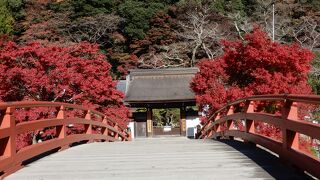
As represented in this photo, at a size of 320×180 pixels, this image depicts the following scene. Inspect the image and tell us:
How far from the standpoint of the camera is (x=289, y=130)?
5.13 meters

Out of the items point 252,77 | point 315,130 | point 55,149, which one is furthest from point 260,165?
point 252,77

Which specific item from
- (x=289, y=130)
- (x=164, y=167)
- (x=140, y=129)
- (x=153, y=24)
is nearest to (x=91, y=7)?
(x=153, y=24)

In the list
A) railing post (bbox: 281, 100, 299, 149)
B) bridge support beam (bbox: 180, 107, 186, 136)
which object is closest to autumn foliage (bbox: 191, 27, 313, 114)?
railing post (bbox: 281, 100, 299, 149)

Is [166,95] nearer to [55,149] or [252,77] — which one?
[252,77]

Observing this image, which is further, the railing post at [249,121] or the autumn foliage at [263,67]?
the autumn foliage at [263,67]

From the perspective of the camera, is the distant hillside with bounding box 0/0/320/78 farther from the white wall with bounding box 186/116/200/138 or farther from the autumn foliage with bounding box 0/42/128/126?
the autumn foliage with bounding box 0/42/128/126

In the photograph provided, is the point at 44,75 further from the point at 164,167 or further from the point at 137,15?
the point at 137,15

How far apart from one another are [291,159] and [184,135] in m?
23.6

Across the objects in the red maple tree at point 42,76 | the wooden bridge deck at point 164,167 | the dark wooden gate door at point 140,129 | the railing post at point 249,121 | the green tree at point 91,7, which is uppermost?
the green tree at point 91,7

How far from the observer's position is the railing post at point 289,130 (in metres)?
5.14

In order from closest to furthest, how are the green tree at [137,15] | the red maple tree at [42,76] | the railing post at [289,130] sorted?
the railing post at [289,130]
the red maple tree at [42,76]
the green tree at [137,15]

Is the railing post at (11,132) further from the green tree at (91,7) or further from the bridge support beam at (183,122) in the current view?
the green tree at (91,7)

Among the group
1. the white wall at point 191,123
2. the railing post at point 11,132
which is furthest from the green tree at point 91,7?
the railing post at point 11,132

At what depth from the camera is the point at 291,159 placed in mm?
5035
